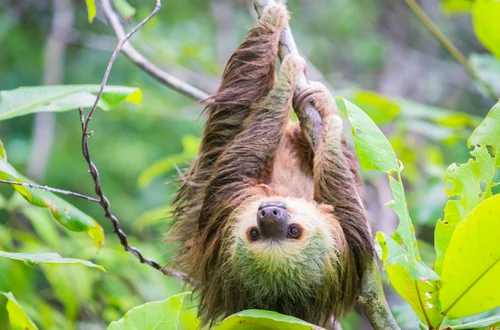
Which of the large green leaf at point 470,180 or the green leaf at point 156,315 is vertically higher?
the large green leaf at point 470,180

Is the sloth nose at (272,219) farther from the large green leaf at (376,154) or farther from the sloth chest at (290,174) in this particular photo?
the large green leaf at (376,154)

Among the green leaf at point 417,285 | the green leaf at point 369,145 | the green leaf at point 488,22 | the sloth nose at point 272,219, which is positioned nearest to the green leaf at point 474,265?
the green leaf at point 417,285

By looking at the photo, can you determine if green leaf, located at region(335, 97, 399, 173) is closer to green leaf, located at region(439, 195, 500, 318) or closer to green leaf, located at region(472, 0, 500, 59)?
green leaf, located at region(439, 195, 500, 318)

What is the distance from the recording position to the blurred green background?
604 centimetres

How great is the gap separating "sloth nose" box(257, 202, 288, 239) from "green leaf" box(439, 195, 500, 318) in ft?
4.69

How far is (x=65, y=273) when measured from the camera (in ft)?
18.2

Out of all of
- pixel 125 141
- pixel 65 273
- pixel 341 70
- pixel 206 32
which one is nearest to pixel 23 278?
pixel 65 273

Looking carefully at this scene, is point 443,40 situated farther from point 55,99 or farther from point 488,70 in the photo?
point 55,99

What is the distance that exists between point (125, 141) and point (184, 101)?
1.36 meters

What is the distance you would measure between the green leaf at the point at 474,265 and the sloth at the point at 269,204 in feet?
4.21

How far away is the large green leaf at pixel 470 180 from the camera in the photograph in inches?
125

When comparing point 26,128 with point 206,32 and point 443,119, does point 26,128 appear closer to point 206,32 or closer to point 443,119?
point 206,32

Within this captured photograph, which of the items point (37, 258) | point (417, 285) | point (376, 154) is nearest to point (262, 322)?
point (417, 285)

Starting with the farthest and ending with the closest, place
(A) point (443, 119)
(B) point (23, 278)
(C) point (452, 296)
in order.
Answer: (A) point (443, 119) < (B) point (23, 278) < (C) point (452, 296)
